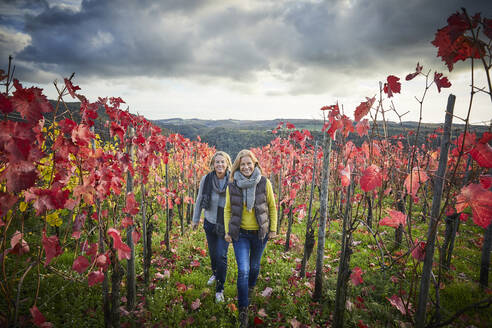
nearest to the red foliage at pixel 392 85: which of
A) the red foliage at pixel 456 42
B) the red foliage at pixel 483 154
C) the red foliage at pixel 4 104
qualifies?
the red foliage at pixel 456 42

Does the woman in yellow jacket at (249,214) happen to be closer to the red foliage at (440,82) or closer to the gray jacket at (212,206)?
the gray jacket at (212,206)

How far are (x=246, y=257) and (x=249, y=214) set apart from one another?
550mm

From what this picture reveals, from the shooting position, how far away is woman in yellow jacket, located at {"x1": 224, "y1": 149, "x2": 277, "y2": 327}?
2.79 metres

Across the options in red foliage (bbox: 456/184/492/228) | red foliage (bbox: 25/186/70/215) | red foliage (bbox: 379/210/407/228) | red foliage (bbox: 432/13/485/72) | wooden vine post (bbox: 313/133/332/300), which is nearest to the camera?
red foliage (bbox: 432/13/485/72)

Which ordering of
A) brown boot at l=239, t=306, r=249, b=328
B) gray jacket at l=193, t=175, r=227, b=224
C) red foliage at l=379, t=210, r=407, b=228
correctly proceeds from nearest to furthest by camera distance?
red foliage at l=379, t=210, r=407, b=228 → brown boot at l=239, t=306, r=249, b=328 → gray jacket at l=193, t=175, r=227, b=224

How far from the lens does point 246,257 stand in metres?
2.73

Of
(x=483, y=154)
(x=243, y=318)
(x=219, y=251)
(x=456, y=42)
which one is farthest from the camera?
(x=219, y=251)

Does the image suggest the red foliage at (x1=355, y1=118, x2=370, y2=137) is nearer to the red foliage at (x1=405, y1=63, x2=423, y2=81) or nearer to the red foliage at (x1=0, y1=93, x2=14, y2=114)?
the red foliage at (x1=405, y1=63, x2=423, y2=81)

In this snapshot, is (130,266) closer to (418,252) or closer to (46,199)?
(46,199)

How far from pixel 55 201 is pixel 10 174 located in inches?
20.5

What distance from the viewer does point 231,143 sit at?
74312mm

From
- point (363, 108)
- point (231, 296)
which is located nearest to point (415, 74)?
point (363, 108)

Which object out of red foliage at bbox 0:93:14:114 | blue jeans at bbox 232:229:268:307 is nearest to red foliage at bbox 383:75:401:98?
blue jeans at bbox 232:229:268:307

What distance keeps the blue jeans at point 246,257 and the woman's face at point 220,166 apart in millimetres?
1033
